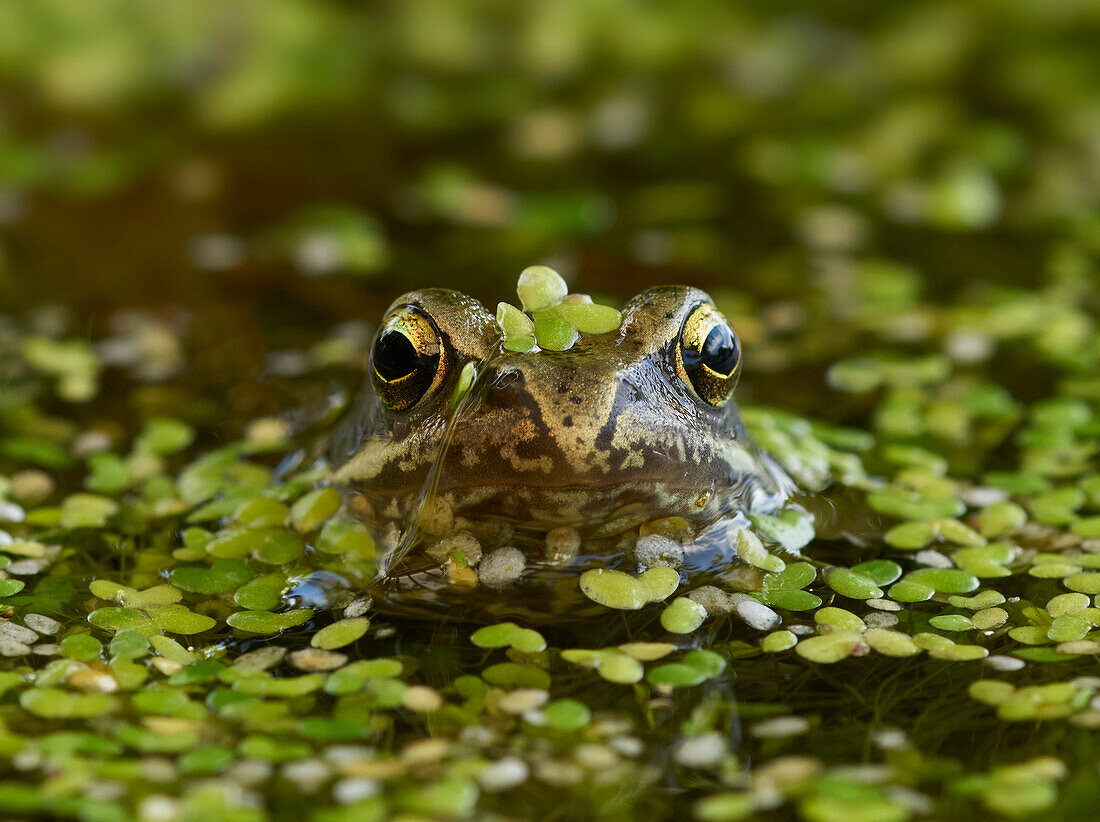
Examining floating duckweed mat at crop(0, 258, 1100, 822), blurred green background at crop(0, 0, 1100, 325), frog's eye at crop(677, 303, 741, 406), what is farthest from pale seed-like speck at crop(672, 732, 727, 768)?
blurred green background at crop(0, 0, 1100, 325)

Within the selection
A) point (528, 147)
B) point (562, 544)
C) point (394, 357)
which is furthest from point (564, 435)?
point (528, 147)

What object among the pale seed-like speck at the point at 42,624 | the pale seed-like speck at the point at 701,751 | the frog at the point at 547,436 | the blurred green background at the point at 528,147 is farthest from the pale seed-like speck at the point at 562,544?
the blurred green background at the point at 528,147

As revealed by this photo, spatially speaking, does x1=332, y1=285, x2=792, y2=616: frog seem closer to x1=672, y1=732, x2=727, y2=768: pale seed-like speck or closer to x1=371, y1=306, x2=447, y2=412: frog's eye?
x1=371, y1=306, x2=447, y2=412: frog's eye

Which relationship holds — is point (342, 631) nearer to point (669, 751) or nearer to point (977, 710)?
point (669, 751)

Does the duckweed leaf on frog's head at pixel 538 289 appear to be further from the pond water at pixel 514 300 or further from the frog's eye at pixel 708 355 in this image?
the pond water at pixel 514 300

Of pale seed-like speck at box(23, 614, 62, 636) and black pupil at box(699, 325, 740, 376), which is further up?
black pupil at box(699, 325, 740, 376)

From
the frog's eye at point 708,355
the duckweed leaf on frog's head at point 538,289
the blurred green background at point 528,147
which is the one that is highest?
the blurred green background at point 528,147
